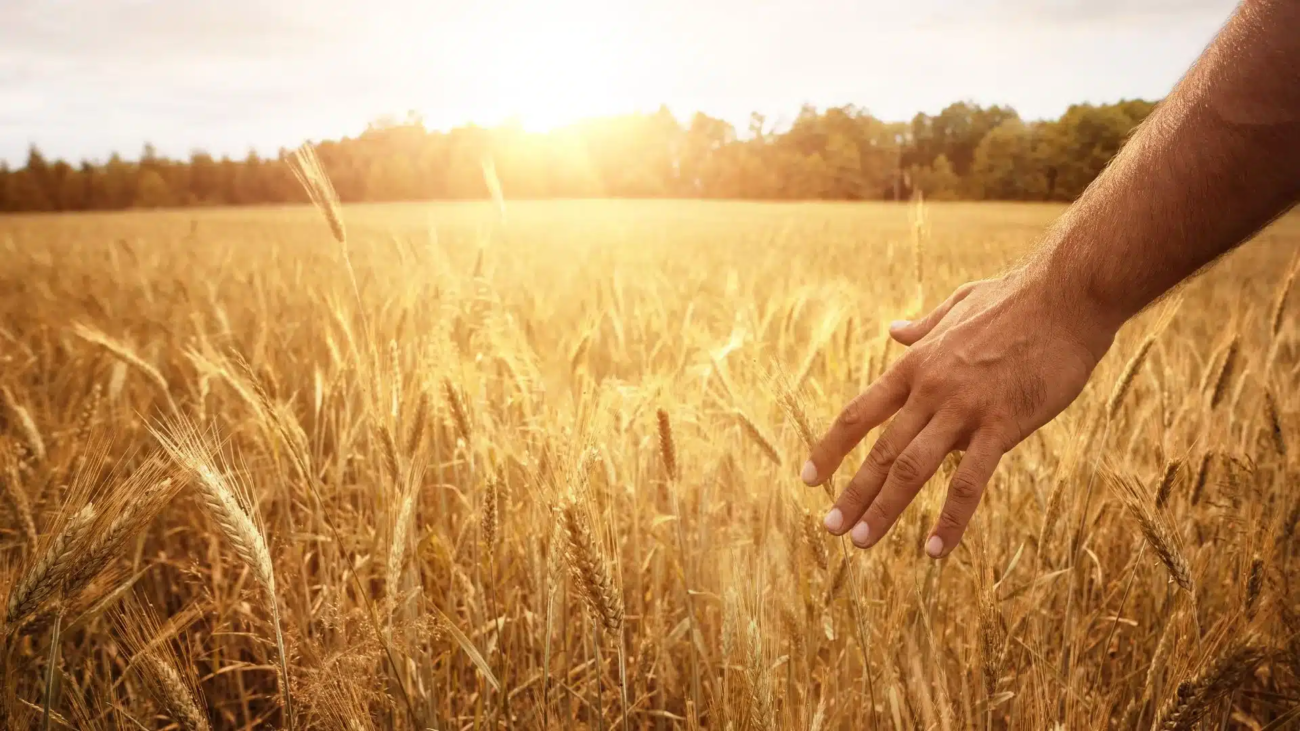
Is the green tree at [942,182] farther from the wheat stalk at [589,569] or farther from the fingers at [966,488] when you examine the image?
the wheat stalk at [589,569]

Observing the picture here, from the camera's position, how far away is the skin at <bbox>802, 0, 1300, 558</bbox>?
2.76 ft

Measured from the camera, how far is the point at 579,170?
3872 centimetres

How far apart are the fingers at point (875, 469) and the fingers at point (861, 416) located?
45mm

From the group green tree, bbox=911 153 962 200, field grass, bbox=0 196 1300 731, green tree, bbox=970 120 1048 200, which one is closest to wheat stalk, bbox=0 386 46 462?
field grass, bbox=0 196 1300 731

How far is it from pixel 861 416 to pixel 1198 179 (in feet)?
1.80

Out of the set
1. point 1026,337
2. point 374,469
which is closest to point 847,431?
point 1026,337

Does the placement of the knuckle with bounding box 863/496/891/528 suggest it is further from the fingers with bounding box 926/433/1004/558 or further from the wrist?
the wrist

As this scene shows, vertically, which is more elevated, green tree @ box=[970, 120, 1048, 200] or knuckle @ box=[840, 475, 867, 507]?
green tree @ box=[970, 120, 1048, 200]

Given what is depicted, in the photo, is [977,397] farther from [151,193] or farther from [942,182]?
[151,193]

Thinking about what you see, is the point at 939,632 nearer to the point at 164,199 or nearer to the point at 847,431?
the point at 847,431

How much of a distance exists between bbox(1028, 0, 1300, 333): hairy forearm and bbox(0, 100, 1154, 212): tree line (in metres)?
31.6

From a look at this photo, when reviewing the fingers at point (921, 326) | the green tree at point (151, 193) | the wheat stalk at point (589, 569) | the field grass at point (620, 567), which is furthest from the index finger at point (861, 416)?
the green tree at point (151, 193)

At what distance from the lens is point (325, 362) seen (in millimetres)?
2748

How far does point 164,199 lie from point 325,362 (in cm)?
4314
